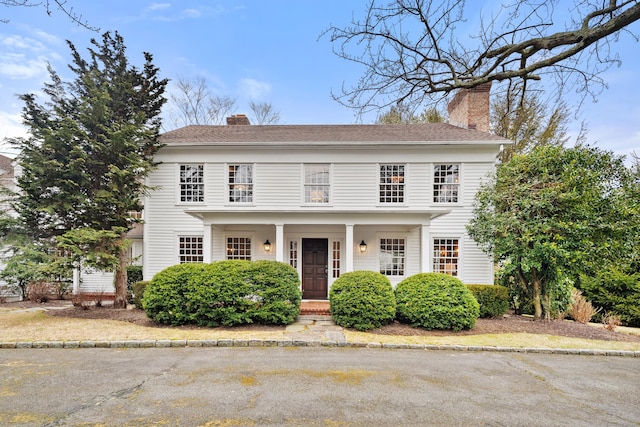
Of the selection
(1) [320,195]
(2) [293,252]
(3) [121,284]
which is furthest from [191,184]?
(1) [320,195]

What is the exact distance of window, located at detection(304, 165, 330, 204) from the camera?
11562 millimetres

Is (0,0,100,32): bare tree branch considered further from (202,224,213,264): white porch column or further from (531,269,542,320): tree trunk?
(531,269,542,320): tree trunk

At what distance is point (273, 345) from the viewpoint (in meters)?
6.33

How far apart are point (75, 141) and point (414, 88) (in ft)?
33.3

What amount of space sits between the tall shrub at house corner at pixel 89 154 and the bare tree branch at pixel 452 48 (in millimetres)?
8232

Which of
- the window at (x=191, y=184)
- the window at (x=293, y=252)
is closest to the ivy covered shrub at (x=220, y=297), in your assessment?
the window at (x=293, y=252)

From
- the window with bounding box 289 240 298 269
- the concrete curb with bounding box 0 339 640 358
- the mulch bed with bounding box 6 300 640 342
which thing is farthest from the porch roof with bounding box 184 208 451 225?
the concrete curb with bounding box 0 339 640 358

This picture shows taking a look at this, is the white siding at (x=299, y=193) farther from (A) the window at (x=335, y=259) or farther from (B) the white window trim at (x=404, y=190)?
(A) the window at (x=335, y=259)

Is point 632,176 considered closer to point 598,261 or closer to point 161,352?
point 598,261

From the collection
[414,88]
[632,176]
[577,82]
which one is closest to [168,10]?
[414,88]

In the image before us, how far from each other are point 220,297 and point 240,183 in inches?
216

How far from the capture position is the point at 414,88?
414 centimetres

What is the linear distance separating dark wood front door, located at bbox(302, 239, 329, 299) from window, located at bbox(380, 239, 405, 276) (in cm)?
224

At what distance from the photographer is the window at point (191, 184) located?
11.7 meters
